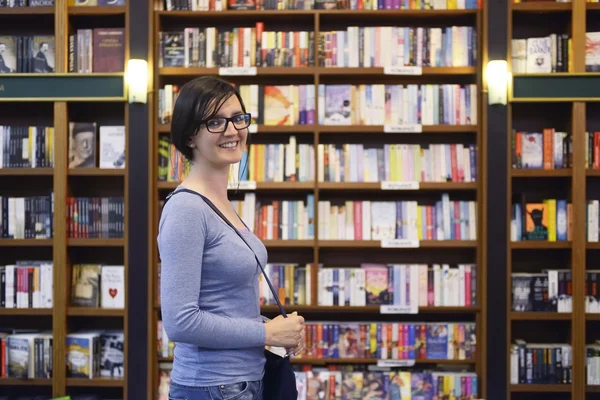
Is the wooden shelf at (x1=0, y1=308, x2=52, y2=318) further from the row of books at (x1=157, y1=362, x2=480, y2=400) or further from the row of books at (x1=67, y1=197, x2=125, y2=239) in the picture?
the row of books at (x1=157, y1=362, x2=480, y2=400)

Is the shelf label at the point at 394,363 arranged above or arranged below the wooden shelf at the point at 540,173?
below

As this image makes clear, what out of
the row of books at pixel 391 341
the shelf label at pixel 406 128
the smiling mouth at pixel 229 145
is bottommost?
the row of books at pixel 391 341

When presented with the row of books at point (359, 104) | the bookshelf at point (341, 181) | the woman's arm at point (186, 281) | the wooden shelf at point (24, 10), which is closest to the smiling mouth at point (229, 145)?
the woman's arm at point (186, 281)

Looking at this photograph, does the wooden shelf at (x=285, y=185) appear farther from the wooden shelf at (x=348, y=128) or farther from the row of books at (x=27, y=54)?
the row of books at (x=27, y=54)

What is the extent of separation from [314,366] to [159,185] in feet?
4.82

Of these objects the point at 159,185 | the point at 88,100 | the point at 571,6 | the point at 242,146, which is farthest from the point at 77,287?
the point at 571,6

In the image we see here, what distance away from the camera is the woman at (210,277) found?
4.38ft

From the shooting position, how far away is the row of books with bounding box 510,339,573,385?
12.6ft

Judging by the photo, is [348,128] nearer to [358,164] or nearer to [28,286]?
[358,164]

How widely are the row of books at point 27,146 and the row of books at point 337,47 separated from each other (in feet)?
3.23

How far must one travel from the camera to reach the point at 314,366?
4086 millimetres

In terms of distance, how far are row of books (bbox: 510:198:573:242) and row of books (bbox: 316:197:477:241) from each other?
0.25 meters

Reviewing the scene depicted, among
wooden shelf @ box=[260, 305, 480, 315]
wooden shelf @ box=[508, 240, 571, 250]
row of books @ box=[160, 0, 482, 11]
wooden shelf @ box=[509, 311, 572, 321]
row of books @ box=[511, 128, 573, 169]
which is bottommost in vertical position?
wooden shelf @ box=[509, 311, 572, 321]

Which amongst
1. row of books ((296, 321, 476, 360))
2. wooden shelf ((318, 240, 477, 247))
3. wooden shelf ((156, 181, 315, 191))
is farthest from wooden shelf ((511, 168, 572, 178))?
wooden shelf ((156, 181, 315, 191))
